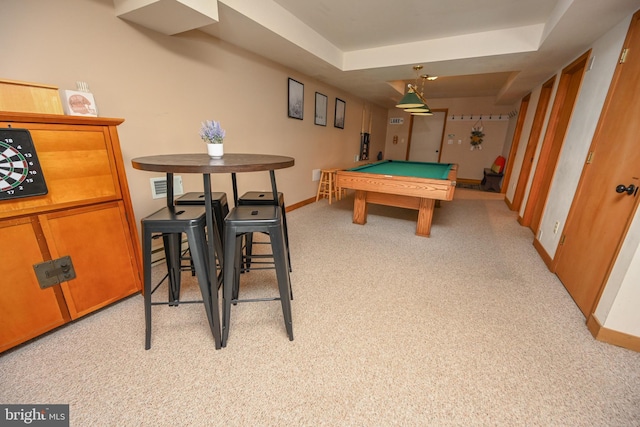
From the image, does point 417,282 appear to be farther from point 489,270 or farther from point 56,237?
point 56,237

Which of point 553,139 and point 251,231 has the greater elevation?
point 553,139

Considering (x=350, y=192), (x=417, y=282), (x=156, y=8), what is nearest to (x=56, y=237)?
(x=156, y=8)

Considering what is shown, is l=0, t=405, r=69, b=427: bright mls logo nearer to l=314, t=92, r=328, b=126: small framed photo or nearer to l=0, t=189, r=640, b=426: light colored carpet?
l=0, t=189, r=640, b=426: light colored carpet

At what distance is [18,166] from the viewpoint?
3.87 feet

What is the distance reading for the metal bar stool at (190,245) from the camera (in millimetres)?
1245

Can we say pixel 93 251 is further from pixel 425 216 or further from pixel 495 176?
pixel 495 176

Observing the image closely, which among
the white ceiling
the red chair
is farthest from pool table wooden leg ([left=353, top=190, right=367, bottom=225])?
the red chair

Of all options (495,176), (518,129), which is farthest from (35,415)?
(495,176)

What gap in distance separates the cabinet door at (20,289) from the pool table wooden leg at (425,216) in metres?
3.30

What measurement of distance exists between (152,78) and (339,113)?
3.45 m

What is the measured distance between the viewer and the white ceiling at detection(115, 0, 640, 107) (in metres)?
2.05

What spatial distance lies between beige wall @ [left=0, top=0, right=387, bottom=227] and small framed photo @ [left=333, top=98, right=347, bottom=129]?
1.13 meters

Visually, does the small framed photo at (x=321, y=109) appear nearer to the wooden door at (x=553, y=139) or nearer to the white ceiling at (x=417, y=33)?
the white ceiling at (x=417, y=33)

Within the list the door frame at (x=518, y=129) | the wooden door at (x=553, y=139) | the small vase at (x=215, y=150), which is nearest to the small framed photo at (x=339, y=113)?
the wooden door at (x=553, y=139)
